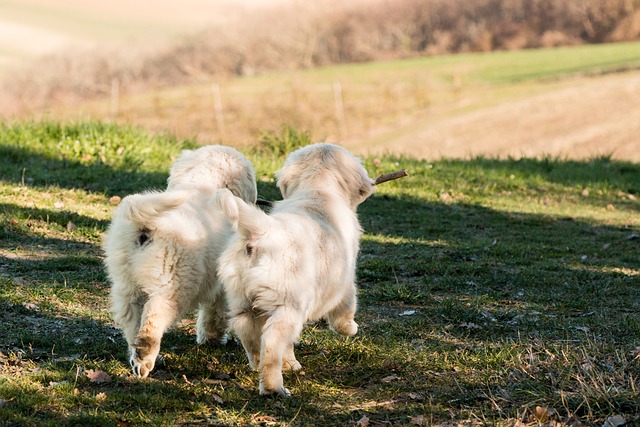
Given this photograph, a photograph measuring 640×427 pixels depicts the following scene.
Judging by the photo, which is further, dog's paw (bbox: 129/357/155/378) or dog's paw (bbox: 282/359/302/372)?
dog's paw (bbox: 282/359/302/372)

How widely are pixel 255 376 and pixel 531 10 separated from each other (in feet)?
214

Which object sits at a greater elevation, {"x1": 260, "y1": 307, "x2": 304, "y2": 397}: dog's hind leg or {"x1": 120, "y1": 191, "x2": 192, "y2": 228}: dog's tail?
{"x1": 120, "y1": 191, "x2": 192, "y2": 228}: dog's tail

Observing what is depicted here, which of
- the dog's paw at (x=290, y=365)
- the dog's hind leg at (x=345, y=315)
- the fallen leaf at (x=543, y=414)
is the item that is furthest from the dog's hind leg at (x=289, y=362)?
the fallen leaf at (x=543, y=414)

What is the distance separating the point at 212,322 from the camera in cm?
564

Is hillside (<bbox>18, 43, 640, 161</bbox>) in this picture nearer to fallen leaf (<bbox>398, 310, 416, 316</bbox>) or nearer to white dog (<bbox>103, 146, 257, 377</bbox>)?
fallen leaf (<bbox>398, 310, 416, 316</bbox>)

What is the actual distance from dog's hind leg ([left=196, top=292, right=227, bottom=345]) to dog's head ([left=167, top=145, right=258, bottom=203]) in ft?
2.67

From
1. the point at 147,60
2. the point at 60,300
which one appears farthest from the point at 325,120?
the point at 60,300

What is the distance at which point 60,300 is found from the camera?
644cm

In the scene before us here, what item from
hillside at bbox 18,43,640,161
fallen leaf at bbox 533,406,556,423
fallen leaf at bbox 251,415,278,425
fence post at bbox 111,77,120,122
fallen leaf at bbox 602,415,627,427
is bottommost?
hillside at bbox 18,43,640,161

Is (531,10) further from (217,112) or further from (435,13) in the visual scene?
(217,112)

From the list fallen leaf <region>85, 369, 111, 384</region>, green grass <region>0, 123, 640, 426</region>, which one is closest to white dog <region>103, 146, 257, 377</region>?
fallen leaf <region>85, 369, 111, 384</region>

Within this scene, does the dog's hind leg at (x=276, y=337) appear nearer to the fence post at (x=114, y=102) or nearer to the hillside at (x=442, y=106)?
the hillside at (x=442, y=106)

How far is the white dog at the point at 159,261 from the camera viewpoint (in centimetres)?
487

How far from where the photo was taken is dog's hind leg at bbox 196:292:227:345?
5535mm
